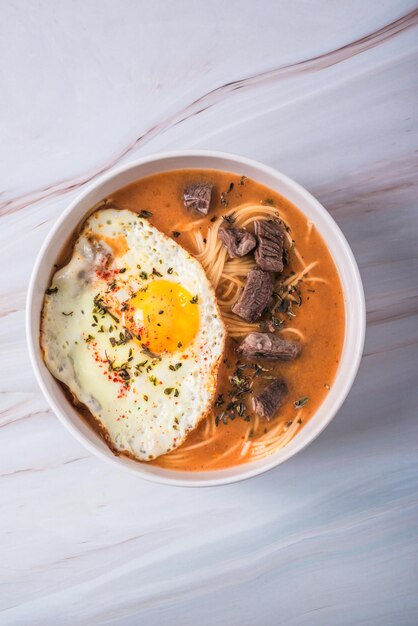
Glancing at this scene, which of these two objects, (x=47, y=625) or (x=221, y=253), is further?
(x=47, y=625)

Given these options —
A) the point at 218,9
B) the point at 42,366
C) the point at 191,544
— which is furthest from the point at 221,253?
the point at 191,544

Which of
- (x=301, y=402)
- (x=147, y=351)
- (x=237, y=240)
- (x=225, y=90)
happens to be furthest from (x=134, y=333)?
(x=225, y=90)

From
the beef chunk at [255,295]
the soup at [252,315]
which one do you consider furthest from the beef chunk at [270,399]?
the beef chunk at [255,295]

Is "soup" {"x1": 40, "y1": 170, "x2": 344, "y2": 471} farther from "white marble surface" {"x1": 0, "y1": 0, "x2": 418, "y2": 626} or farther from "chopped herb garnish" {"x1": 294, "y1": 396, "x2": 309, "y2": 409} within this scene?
"white marble surface" {"x1": 0, "y1": 0, "x2": 418, "y2": 626}

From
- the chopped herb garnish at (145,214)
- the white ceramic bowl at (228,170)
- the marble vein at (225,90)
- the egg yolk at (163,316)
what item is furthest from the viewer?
the marble vein at (225,90)

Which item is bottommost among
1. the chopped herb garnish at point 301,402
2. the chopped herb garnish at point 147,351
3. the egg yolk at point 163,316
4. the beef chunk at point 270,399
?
the chopped herb garnish at point 301,402

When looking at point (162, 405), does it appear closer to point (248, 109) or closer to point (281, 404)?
point (281, 404)

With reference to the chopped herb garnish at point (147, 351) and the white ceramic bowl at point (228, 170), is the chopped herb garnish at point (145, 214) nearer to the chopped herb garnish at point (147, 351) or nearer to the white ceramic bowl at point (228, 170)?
the white ceramic bowl at point (228, 170)
